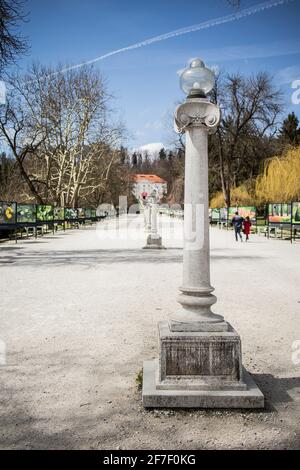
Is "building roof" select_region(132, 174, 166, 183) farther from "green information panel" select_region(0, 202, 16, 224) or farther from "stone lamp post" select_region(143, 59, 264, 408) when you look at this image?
"stone lamp post" select_region(143, 59, 264, 408)

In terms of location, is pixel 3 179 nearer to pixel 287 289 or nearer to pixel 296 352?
pixel 287 289

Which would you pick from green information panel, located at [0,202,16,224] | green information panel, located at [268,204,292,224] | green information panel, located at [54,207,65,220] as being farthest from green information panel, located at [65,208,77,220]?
green information panel, located at [268,204,292,224]

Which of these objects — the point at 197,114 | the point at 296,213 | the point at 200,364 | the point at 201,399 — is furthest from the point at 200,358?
the point at 296,213

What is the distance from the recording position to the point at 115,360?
5.23m

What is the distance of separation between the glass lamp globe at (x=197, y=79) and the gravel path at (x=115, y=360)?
2.85 m

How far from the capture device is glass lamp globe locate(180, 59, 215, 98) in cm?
452

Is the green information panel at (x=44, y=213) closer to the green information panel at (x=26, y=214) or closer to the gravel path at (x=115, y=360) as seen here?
the green information panel at (x=26, y=214)

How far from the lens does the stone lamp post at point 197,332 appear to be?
4.01 meters

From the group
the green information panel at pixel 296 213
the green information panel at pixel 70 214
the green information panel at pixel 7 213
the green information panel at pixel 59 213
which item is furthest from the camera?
the green information panel at pixel 70 214

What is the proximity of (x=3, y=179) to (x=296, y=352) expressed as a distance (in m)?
50.8

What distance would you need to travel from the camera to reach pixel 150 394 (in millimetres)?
3977

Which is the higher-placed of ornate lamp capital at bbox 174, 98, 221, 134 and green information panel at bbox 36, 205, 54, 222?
ornate lamp capital at bbox 174, 98, 221, 134

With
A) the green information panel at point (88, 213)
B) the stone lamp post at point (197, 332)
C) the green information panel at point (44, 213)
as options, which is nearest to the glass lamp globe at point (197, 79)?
the stone lamp post at point (197, 332)

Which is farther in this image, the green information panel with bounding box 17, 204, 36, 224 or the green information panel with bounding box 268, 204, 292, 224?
the green information panel with bounding box 268, 204, 292, 224
